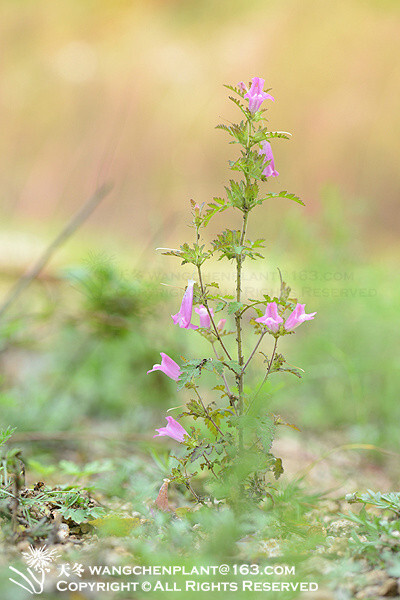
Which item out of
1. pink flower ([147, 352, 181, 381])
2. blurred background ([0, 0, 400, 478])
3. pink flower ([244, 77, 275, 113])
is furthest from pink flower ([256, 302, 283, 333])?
blurred background ([0, 0, 400, 478])

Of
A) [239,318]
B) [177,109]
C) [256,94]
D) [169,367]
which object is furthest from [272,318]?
[177,109]

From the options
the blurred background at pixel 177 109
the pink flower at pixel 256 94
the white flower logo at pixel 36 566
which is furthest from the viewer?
the blurred background at pixel 177 109

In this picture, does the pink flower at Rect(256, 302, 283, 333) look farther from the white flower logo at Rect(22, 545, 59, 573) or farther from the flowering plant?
the white flower logo at Rect(22, 545, 59, 573)

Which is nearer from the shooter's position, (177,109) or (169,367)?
(169,367)

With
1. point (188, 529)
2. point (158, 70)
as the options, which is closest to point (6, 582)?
point (188, 529)

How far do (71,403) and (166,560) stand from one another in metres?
1.28

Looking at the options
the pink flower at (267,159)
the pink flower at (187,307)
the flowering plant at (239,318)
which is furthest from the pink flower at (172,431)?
the pink flower at (267,159)

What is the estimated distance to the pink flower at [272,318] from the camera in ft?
2.35

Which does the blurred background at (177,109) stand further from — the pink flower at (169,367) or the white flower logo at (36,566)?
the white flower logo at (36,566)

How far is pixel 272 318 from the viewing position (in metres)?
0.72

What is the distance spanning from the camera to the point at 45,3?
179 inches

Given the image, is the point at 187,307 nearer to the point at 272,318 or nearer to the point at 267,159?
the point at 272,318

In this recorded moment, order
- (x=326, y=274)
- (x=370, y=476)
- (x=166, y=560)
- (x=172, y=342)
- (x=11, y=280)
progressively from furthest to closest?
1. (x=11, y=280)
2. (x=326, y=274)
3. (x=172, y=342)
4. (x=370, y=476)
5. (x=166, y=560)

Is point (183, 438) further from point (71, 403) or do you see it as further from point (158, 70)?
point (158, 70)
